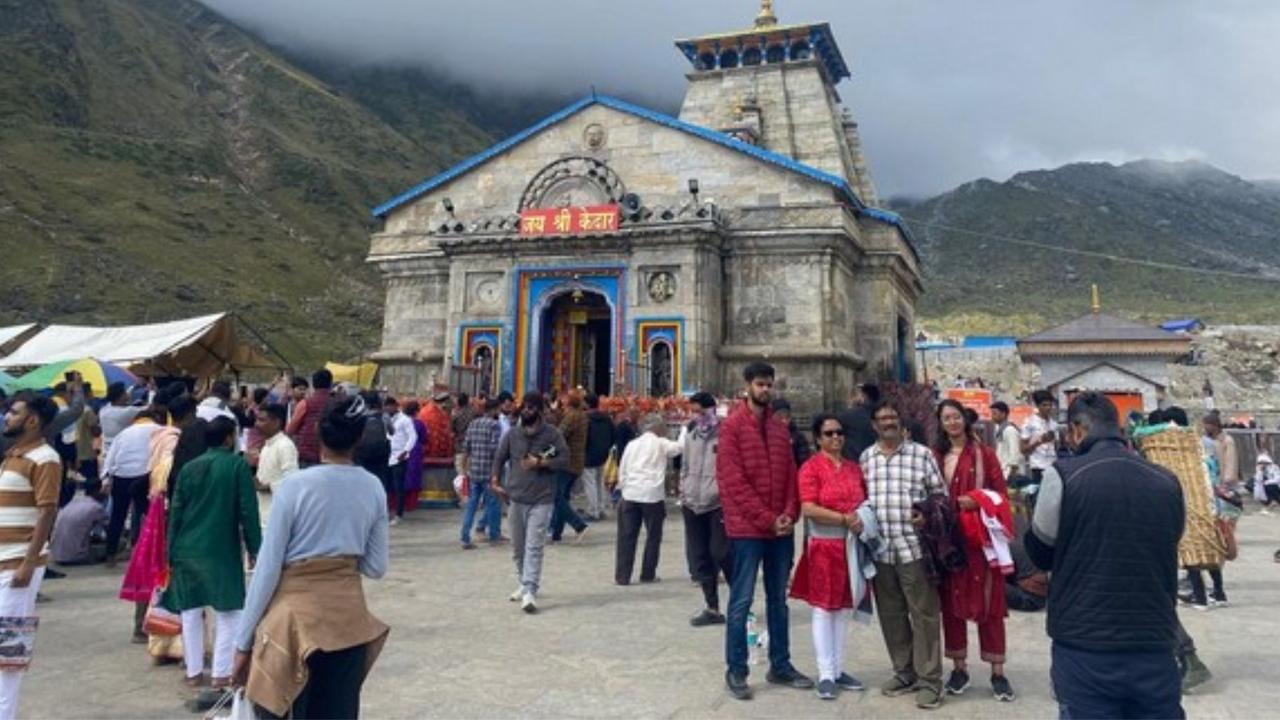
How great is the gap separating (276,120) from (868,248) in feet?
275

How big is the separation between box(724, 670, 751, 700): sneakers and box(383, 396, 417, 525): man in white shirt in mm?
7385

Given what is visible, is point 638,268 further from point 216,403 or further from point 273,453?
point 273,453

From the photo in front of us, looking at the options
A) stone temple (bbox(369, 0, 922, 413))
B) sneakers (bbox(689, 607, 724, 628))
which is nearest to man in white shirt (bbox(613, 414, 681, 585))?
sneakers (bbox(689, 607, 724, 628))

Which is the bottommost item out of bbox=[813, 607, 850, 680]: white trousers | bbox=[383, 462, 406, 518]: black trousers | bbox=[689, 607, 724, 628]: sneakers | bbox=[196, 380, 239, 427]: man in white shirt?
bbox=[689, 607, 724, 628]: sneakers

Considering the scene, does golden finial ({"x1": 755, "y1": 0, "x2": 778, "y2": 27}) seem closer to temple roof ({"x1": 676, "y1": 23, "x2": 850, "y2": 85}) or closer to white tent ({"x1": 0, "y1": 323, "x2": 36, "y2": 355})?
temple roof ({"x1": 676, "y1": 23, "x2": 850, "y2": 85})

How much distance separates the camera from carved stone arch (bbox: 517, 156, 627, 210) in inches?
778

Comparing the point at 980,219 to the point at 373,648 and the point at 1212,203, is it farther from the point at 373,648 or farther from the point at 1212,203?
the point at 373,648

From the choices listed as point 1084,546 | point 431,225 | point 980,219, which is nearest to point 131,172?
point 431,225

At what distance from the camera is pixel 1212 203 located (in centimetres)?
10994

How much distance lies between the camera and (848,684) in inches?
197

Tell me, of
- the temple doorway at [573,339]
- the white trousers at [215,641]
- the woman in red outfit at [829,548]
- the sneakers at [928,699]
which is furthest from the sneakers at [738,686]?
the temple doorway at [573,339]

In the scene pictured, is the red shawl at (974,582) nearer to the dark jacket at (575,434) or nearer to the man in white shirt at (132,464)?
the dark jacket at (575,434)

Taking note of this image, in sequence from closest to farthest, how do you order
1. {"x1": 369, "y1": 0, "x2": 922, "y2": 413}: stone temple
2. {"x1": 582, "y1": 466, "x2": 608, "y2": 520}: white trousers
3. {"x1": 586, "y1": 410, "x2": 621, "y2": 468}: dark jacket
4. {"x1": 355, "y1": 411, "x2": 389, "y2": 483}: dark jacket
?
{"x1": 355, "y1": 411, "x2": 389, "y2": 483}: dark jacket, {"x1": 586, "y1": 410, "x2": 621, "y2": 468}: dark jacket, {"x1": 582, "y1": 466, "x2": 608, "y2": 520}: white trousers, {"x1": 369, "y1": 0, "x2": 922, "y2": 413}: stone temple

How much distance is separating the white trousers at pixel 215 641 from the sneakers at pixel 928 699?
4011mm
